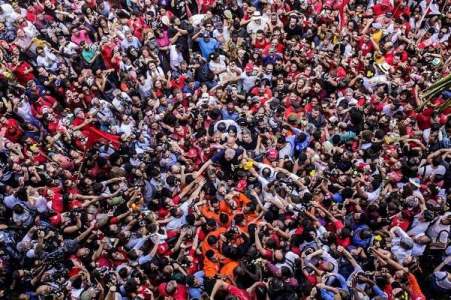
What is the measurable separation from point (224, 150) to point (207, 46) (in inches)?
110

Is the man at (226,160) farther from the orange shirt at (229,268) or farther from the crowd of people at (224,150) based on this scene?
the orange shirt at (229,268)

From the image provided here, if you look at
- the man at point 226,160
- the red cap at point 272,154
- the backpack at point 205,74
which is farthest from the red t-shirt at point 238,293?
the backpack at point 205,74

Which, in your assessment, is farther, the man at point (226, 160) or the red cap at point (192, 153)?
the red cap at point (192, 153)

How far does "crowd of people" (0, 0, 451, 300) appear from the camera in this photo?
6789 millimetres

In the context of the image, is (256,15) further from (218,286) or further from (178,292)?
(178,292)

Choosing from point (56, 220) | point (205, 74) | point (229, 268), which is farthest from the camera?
point (205, 74)

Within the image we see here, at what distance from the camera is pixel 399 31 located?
Answer: 1040 centimetres

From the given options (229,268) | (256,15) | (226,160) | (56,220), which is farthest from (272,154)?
(256,15)

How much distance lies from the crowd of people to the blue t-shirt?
4cm

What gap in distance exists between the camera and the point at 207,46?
10117mm

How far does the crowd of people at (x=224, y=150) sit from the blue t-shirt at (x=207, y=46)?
0.13 feet

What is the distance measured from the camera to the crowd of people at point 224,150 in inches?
267

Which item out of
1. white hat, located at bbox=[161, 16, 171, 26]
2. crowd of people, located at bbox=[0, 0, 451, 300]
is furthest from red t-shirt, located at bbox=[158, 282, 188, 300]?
white hat, located at bbox=[161, 16, 171, 26]

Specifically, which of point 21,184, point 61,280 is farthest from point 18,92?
point 61,280
